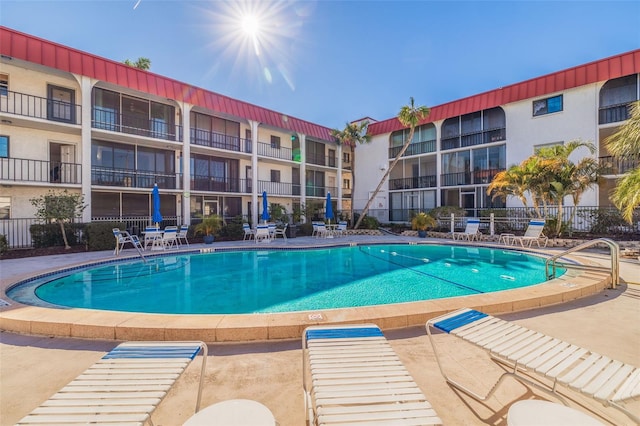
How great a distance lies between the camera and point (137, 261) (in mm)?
10469

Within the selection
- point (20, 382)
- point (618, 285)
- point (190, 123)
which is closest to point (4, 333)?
point (20, 382)

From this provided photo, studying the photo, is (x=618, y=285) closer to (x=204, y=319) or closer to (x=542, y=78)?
(x=204, y=319)

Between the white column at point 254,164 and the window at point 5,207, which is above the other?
the white column at point 254,164

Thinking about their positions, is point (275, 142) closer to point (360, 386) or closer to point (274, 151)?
point (274, 151)

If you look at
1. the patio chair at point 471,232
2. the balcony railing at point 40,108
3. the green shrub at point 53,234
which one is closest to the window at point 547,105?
the patio chair at point 471,232

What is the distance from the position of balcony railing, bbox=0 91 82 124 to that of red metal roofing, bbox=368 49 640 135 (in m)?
19.8

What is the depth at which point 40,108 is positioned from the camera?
41.6 feet

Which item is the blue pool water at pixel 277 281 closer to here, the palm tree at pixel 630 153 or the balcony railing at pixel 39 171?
the palm tree at pixel 630 153

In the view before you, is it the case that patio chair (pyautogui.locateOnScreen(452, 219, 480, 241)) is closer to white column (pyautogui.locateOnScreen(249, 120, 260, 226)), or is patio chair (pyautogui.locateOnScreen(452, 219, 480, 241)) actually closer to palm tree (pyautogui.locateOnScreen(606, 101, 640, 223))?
palm tree (pyautogui.locateOnScreen(606, 101, 640, 223))

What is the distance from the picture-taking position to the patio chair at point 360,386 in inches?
60.1

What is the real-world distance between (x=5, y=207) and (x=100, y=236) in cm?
441

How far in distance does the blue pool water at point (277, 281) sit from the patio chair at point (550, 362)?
11.5ft

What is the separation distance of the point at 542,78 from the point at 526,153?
13.5ft

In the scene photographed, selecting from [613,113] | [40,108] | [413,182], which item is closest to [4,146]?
[40,108]
